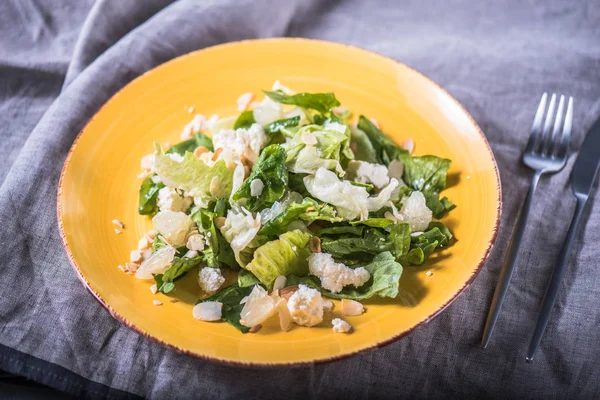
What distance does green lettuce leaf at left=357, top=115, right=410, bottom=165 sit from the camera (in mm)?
3439

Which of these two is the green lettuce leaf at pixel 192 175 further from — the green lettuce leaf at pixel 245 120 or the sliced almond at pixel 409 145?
the sliced almond at pixel 409 145

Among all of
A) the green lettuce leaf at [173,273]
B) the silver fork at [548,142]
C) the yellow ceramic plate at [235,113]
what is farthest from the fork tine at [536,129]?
the green lettuce leaf at [173,273]

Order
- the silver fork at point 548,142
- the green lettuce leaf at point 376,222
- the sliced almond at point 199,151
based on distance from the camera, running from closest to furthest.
Result: the green lettuce leaf at point 376,222
the sliced almond at point 199,151
the silver fork at point 548,142

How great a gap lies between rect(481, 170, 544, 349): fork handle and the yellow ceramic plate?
0.90ft

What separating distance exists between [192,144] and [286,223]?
905 millimetres

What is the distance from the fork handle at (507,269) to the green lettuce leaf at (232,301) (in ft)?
3.80

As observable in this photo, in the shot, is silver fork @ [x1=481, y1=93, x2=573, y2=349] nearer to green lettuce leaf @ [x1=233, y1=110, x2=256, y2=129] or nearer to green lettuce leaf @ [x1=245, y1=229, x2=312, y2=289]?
green lettuce leaf @ [x1=245, y1=229, x2=312, y2=289]

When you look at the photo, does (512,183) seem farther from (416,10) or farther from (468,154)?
(416,10)

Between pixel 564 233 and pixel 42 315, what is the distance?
2.78 m

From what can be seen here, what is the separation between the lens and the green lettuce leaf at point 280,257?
2.79 meters

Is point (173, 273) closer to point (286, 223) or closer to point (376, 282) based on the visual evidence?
point (286, 223)

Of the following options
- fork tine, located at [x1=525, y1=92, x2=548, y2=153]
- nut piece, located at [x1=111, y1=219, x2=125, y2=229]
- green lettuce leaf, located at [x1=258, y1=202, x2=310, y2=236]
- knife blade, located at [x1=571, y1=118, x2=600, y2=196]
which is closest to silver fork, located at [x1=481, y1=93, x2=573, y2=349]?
fork tine, located at [x1=525, y1=92, x2=548, y2=153]

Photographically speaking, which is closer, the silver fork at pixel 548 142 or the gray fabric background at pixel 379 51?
the gray fabric background at pixel 379 51

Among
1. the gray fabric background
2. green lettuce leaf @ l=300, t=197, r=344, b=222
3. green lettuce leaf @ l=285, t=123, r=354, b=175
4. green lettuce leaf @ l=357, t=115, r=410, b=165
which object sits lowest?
the gray fabric background
